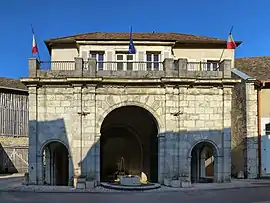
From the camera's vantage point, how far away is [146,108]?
20.8m

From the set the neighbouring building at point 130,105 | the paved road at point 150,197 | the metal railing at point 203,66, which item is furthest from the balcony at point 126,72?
the paved road at point 150,197

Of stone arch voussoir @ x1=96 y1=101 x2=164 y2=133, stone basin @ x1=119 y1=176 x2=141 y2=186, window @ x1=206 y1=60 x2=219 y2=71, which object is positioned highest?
window @ x1=206 y1=60 x2=219 y2=71

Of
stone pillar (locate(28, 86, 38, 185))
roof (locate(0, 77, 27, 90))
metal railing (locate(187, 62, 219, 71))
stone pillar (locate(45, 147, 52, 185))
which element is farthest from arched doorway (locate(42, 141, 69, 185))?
roof (locate(0, 77, 27, 90))

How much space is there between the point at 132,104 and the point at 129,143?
38.9ft

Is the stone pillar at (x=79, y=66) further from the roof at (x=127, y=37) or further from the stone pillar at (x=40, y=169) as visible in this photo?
the stone pillar at (x=40, y=169)

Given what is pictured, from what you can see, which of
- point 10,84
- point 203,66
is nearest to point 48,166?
point 203,66

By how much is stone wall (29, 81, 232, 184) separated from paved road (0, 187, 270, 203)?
3219mm

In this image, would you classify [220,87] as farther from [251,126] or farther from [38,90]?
[38,90]

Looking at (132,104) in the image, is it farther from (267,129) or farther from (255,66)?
(255,66)

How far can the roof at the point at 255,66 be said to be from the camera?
87.7ft

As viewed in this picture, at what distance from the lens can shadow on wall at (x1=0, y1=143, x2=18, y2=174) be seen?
106 feet

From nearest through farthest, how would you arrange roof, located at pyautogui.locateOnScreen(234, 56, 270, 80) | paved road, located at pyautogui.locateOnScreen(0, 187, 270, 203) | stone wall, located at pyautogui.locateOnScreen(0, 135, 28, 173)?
paved road, located at pyautogui.locateOnScreen(0, 187, 270, 203)
roof, located at pyautogui.locateOnScreen(234, 56, 270, 80)
stone wall, located at pyautogui.locateOnScreen(0, 135, 28, 173)

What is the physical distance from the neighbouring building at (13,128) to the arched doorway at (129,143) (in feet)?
24.0

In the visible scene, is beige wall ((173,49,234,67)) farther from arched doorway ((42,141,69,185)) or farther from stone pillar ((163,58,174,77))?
arched doorway ((42,141,69,185))
